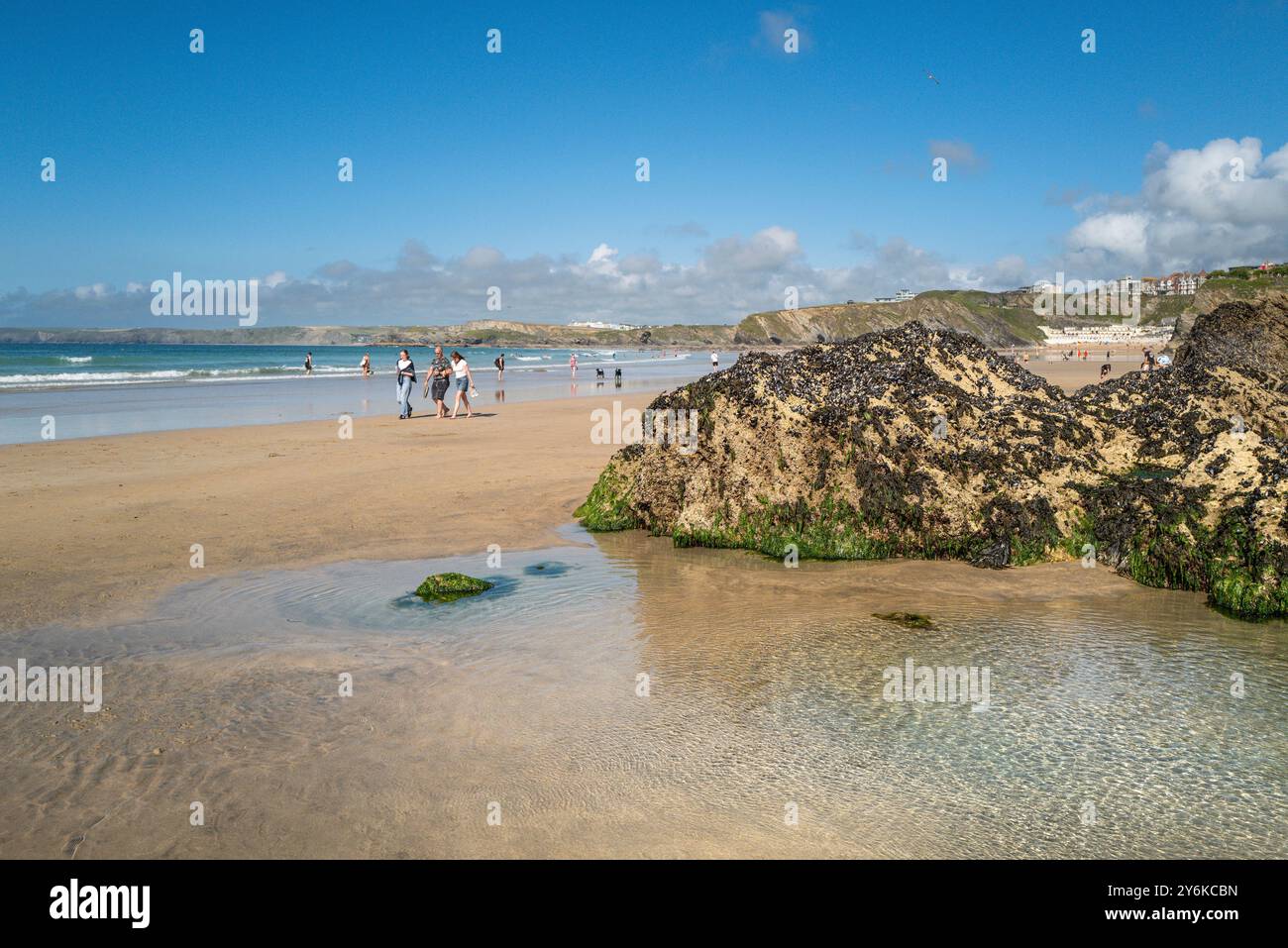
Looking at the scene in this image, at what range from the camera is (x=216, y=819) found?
354 cm

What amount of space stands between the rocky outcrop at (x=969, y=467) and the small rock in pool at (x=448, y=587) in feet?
7.53

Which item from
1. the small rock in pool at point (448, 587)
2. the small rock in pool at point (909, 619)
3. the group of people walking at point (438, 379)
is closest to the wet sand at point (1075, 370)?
the group of people walking at point (438, 379)

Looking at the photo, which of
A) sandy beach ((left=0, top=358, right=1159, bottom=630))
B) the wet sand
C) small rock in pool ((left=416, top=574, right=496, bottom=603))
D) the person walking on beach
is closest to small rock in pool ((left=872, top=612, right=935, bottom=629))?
small rock in pool ((left=416, top=574, right=496, bottom=603))

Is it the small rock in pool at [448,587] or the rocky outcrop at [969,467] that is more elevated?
the rocky outcrop at [969,467]

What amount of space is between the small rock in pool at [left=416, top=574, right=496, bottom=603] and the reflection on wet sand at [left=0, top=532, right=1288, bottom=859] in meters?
0.25

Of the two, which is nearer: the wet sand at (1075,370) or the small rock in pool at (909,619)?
the small rock in pool at (909,619)

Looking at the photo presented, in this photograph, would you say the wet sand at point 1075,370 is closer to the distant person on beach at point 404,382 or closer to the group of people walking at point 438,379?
the group of people walking at point 438,379

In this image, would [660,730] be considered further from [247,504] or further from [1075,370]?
[1075,370]

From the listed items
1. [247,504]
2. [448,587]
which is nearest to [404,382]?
[247,504]

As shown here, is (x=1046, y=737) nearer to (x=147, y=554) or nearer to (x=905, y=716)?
(x=905, y=716)

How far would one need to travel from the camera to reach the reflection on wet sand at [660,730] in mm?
3424

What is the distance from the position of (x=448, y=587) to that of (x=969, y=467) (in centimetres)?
488

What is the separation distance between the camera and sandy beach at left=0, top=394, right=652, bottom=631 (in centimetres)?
761

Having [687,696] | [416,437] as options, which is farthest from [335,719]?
[416,437]
